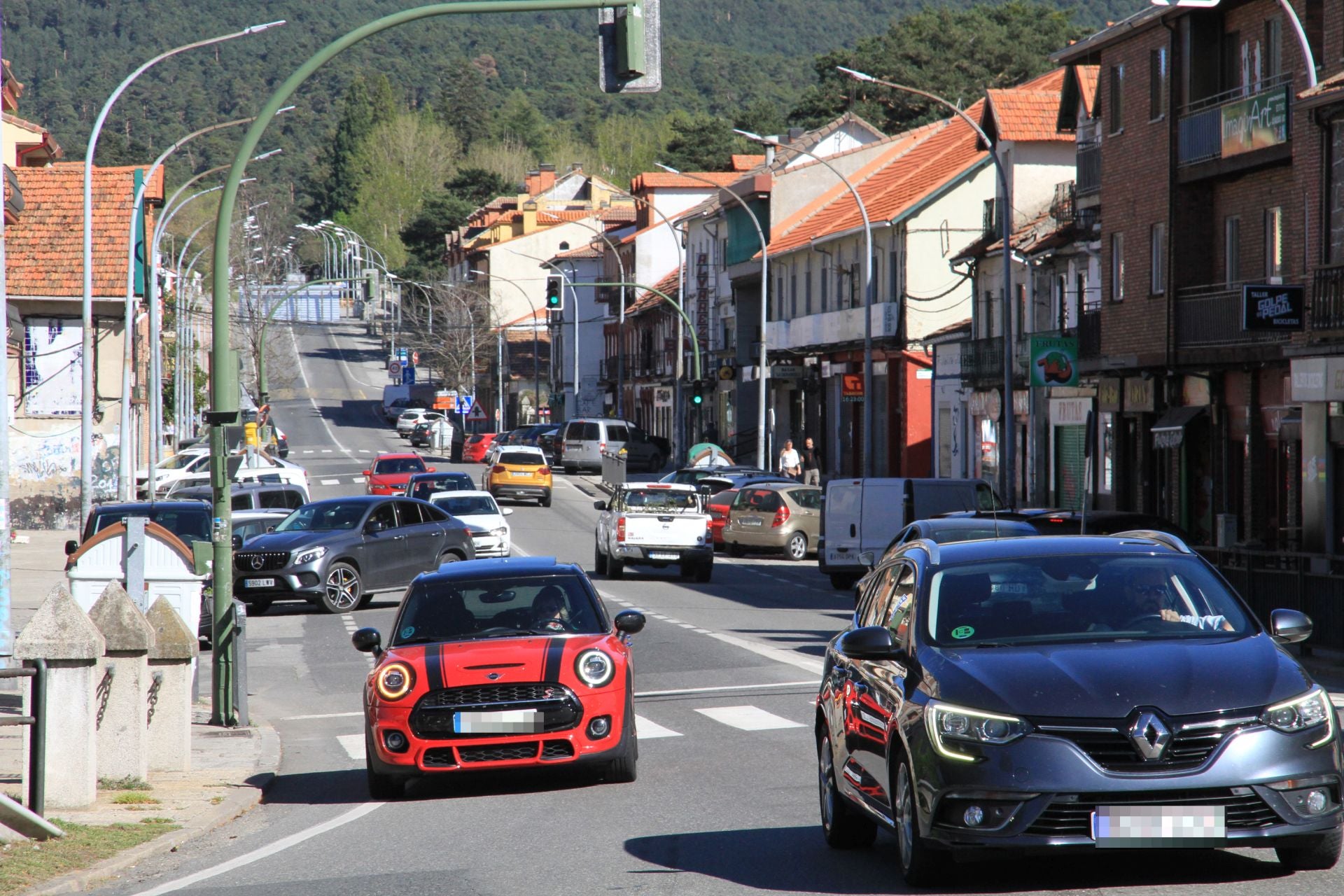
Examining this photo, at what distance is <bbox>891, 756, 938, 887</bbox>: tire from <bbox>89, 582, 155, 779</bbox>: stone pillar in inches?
239

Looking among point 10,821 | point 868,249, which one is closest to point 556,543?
point 868,249

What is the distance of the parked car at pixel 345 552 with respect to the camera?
2614cm

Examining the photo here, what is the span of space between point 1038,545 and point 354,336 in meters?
166

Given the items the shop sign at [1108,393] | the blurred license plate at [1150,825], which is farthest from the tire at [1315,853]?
the shop sign at [1108,393]

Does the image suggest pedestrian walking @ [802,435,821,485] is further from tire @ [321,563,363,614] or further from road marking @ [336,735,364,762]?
road marking @ [336,735,364,762]

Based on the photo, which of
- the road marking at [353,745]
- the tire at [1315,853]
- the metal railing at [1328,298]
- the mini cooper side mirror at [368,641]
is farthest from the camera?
the metal railing at [1328,298]

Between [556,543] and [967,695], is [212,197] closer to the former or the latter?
[556,543]

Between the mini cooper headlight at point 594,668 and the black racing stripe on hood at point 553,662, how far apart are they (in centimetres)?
12

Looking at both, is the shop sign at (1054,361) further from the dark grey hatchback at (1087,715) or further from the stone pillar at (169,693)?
the dark grey hatchback at (1087,715)

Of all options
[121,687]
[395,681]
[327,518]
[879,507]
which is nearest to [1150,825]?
[395,681]

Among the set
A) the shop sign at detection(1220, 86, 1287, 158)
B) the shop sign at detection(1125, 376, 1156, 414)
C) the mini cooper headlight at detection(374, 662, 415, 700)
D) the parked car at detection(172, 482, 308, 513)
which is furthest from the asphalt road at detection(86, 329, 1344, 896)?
the shop sign at detection(1125, 376, 1156, 414)

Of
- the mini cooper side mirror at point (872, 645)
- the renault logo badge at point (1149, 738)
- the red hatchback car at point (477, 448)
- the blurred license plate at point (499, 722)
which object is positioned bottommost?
the blurred license plate at point (499, 722)

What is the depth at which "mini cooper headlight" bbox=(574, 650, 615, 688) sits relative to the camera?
11.7 metres

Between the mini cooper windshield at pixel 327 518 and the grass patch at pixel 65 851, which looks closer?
the grass patch at pixel 65 851
